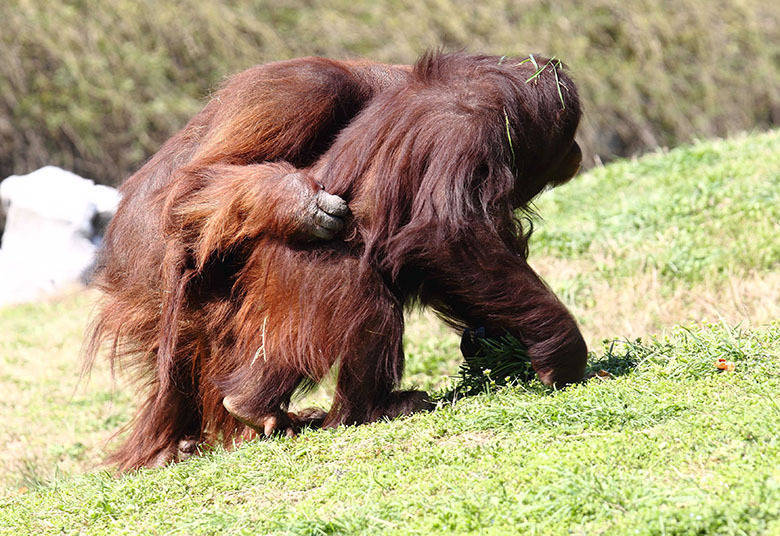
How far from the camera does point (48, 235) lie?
349 inches

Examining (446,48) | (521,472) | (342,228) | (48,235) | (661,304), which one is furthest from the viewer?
(446,48)

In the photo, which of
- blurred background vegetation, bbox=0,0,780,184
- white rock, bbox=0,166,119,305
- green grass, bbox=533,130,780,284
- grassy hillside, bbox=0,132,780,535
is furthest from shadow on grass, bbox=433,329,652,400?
blurred background vegetation, bbox=0,0,780,184

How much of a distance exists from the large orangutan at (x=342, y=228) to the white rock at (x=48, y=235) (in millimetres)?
5338

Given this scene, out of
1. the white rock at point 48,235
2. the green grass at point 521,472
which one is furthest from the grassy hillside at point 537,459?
the white rock at point 48,235

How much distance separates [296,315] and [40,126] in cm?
747

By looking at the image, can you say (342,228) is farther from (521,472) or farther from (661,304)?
(661,304)

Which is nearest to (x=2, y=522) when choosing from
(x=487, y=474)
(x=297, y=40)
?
(x=487, y=474)

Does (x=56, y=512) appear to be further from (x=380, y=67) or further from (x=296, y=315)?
(x=380, y=67)

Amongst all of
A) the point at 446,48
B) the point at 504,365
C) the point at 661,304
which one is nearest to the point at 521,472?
the point at 504,365

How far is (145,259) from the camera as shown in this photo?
3.64 metres

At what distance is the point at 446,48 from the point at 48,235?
4830 millimetres

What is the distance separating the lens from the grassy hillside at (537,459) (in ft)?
7.63

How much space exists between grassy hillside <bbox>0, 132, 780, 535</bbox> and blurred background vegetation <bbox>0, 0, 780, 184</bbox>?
5.55 metres

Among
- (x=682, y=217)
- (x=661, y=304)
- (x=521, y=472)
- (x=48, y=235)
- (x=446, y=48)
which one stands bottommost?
(x=48, y=235)
